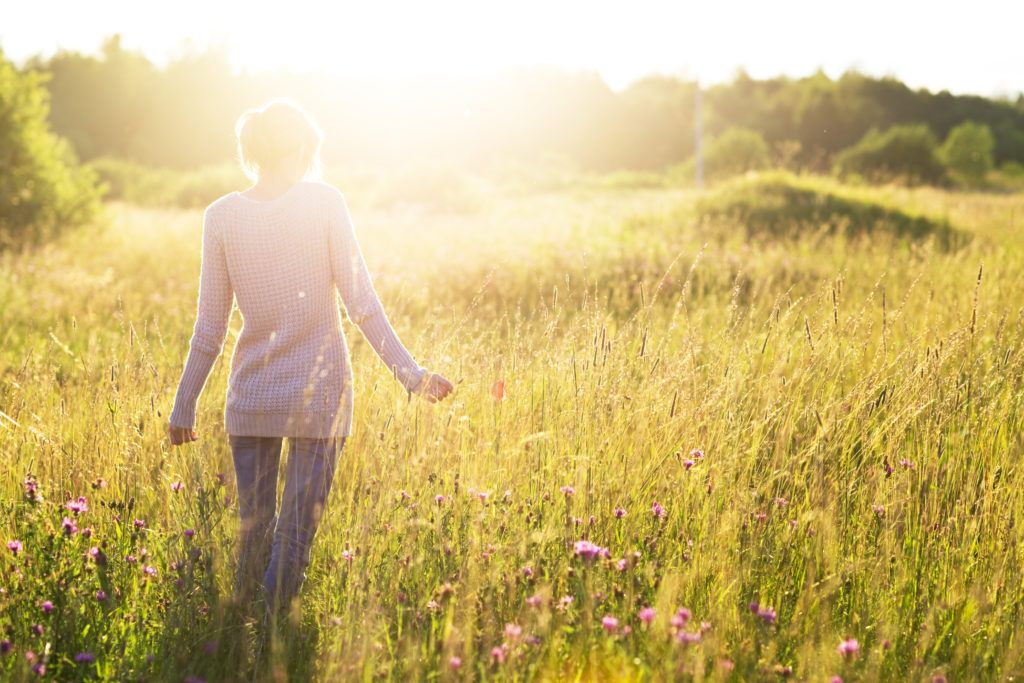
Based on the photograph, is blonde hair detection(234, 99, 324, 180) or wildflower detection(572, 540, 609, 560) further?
blonde hair detection(234, 99, 324, 180)

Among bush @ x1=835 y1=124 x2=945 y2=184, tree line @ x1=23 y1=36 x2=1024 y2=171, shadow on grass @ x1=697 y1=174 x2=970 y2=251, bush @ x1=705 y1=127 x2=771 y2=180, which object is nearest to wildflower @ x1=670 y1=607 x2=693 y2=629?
shadow on grass @ x1=697 y1=174 x2=970 y2=251

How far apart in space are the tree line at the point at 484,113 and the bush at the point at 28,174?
36563 mm

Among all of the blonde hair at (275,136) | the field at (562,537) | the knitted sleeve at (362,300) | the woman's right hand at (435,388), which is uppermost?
the blonde hair at (275,136)

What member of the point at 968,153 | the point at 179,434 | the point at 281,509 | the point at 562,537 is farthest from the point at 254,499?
the point at 968,153

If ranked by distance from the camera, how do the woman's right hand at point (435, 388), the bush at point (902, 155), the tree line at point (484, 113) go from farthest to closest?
the tree line at point (484, 113)
the bush at point (902, 155)
the woman's right hand at point (435, 388)

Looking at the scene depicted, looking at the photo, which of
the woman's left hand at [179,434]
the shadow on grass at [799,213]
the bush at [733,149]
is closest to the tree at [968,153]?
the bush at [733,149]

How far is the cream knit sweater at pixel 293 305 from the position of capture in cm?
232

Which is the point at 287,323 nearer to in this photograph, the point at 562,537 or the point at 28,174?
the point at 562,537

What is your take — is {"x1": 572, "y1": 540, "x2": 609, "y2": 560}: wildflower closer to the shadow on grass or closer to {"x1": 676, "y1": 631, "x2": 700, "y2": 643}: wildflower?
{"x1": 676, "y1": 631, "x2": 700, "y2": 643}: wildflower

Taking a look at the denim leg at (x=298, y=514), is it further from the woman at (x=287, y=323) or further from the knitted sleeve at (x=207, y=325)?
the knitted sleeve at (x=207, y=325)

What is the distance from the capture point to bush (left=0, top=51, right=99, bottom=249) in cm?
1166

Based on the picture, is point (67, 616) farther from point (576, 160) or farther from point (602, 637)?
point (576, 160)

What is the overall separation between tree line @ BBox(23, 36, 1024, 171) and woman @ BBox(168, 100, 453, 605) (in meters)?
46.1

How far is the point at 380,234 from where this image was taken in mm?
13188
